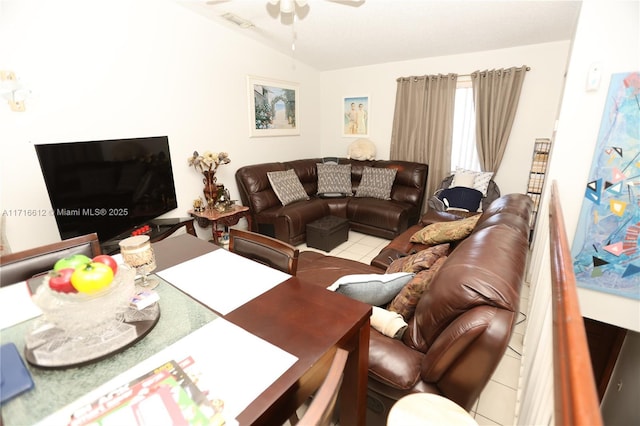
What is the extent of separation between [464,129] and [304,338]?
13.5 feet

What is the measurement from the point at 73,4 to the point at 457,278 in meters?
3.30

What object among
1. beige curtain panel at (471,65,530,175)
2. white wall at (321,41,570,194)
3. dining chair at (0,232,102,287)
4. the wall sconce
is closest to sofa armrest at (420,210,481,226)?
beige curtain panel at (471,65,530,175)

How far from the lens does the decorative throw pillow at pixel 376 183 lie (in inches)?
167

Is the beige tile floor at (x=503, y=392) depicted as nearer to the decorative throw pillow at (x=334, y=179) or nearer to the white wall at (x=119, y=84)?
the decorative throw pillow at (x=334, y=179)

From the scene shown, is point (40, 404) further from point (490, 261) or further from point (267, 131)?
point (267, 131)

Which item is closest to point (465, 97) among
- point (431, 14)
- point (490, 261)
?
point (431, 14)

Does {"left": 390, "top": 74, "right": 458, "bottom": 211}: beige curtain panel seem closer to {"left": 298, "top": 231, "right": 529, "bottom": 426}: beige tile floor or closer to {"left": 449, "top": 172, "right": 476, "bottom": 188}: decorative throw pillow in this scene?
{"left": 449, "top": 172, "right": 476, "bottom": 188}: decorative throw pillow

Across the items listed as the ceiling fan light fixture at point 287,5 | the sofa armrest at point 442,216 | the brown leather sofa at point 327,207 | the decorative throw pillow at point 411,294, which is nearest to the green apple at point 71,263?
the decorative throw pillow at point 411,294

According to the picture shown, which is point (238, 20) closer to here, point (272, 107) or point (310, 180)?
point (272, 107)

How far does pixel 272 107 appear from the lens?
4.23m

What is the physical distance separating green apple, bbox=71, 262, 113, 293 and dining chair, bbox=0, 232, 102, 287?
2.32 ft

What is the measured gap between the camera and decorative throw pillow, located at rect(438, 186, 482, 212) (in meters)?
3.62

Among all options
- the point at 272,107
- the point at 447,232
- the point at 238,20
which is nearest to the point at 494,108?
the point at 447,232

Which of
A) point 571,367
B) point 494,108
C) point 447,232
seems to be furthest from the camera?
point 494,108
